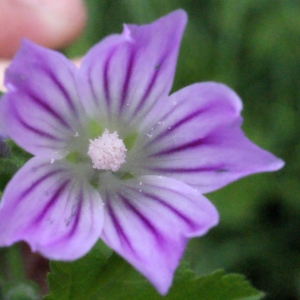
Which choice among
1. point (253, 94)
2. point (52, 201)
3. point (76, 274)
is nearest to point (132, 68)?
point (52, 201)

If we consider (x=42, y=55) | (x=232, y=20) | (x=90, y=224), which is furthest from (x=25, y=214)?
(x=232, y=20)

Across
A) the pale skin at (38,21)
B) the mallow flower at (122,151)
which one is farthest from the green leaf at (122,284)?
the pale skin at (38,21)

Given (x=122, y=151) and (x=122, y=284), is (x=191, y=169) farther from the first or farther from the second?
(x=122, y=284)

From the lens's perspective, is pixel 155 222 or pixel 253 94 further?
pixel 253 94

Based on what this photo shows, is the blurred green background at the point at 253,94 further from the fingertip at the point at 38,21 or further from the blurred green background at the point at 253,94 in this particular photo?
the fingertip at the point at 38,21

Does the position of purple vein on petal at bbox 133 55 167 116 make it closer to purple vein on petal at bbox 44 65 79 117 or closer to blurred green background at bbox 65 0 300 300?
purple vein on petal at bbox 44 65 79 117

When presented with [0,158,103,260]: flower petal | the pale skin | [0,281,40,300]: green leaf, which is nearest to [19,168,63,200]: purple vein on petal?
[0,158,103,260]: flower petal

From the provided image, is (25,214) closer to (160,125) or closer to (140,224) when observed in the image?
(140,224)

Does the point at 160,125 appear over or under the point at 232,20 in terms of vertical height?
over
